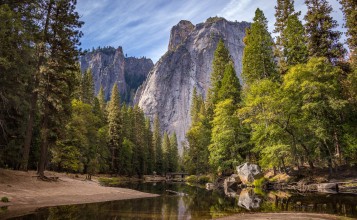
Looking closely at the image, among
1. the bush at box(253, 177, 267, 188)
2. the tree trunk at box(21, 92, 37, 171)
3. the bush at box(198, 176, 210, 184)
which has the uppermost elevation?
the tree trunk at box(21, 92, 37, 171)

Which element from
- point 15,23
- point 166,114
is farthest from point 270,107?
point 166,114

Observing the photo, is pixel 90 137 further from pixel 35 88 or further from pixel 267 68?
pixel 267 68

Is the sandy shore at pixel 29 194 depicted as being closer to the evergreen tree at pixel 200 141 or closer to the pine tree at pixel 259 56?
the pine tree at pixel 259 56

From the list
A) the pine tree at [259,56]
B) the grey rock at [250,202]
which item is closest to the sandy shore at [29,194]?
the grey rock at [250,202]

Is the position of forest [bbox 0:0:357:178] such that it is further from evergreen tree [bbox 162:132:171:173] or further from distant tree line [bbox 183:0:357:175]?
evergreen tree [bbox 162:132:171:173]

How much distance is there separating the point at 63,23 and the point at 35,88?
606cm

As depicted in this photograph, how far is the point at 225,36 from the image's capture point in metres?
177

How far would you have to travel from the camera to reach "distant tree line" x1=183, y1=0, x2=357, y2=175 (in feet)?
87.4

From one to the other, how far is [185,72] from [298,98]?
486 feet

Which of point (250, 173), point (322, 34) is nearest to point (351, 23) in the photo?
point (322, 34)

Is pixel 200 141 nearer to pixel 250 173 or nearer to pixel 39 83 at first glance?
pixel 250 173

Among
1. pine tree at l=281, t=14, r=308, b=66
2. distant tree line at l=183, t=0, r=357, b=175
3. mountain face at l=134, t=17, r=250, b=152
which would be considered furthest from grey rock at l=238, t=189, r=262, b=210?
mountain face at l=134, t=17, r=250, b=152

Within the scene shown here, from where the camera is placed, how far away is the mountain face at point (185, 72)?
167000mm

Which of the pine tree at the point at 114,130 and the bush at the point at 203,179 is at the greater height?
the pine tree at the point at 114,130
